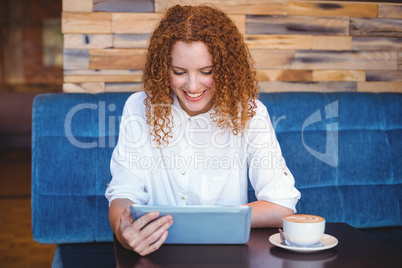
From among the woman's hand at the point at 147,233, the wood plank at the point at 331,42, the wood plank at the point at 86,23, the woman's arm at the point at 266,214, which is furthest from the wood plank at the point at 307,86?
the woman's hand at the point at 147,233

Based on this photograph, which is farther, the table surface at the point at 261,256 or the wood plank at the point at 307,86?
the wood plank at the point at 307,86

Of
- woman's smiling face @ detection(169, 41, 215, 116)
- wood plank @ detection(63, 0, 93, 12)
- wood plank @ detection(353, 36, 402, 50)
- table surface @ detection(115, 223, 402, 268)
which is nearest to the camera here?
table surface @ detection(115, 223, 402, 268)

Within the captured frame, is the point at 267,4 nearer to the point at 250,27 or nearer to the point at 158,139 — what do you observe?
the point at 250,27

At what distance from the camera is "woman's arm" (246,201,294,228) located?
134 centimetres

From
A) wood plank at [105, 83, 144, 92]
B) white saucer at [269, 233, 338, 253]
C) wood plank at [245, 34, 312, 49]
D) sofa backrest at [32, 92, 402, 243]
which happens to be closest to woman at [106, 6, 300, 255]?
white saucer at [269, 233, 338, 253]

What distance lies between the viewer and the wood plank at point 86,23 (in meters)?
2.21

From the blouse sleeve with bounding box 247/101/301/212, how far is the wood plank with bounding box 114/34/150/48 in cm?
83

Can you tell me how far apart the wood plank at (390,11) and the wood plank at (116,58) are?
1.31 meters

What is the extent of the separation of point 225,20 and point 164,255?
2.86ft

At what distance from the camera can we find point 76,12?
2.21 m

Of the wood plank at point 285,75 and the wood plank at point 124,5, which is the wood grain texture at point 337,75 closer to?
the wood plank at point 285,75

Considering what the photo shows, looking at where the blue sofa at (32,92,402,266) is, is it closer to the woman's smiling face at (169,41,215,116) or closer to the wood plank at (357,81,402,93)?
the wood plank at (357,81,402,93)

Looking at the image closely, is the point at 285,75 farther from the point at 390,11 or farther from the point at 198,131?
the point at 198,131

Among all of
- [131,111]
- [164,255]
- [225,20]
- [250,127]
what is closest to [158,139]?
[131,111]
